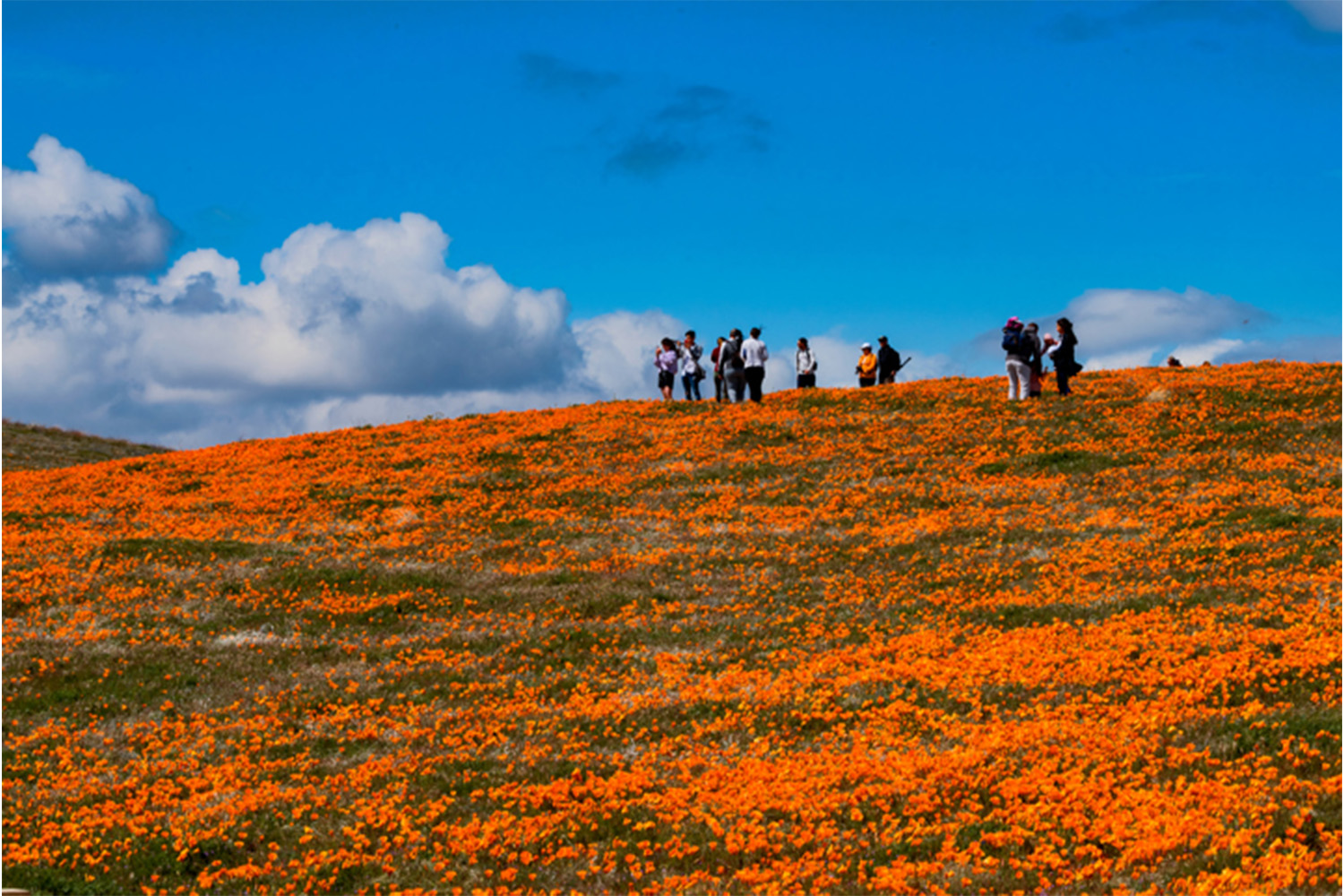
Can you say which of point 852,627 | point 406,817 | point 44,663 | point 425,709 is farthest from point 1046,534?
point 44,663

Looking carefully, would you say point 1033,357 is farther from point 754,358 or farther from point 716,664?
point 716,664

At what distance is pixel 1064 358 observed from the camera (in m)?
36.8

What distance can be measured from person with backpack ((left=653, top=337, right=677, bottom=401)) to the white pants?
42.0ft

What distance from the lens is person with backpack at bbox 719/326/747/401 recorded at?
132 feet

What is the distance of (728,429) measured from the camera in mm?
36562

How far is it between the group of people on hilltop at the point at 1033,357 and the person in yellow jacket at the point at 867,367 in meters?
6.77

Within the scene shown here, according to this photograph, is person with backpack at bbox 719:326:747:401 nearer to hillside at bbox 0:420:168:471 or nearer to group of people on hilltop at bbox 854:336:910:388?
group of people on hilltop at bbox 854:336:910:388

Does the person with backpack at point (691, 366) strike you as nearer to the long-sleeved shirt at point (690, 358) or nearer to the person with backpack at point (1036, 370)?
the long-sleeved shirt at point (690, 358)

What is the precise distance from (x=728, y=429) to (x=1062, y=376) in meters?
11.9

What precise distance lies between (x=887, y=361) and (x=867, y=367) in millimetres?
1023

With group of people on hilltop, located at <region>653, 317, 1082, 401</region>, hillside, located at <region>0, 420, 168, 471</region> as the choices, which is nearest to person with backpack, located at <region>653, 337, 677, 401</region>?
group of people on hilltop, located at <region>653, 317, 1082, 401</region>

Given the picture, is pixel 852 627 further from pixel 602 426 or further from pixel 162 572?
pixel 602 426

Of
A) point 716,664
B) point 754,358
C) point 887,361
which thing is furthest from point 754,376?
point 716,664

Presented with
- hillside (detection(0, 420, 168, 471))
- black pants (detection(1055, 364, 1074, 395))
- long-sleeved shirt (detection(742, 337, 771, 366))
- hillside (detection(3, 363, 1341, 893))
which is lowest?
hillside (detection(3, 363, 1341, 893))
